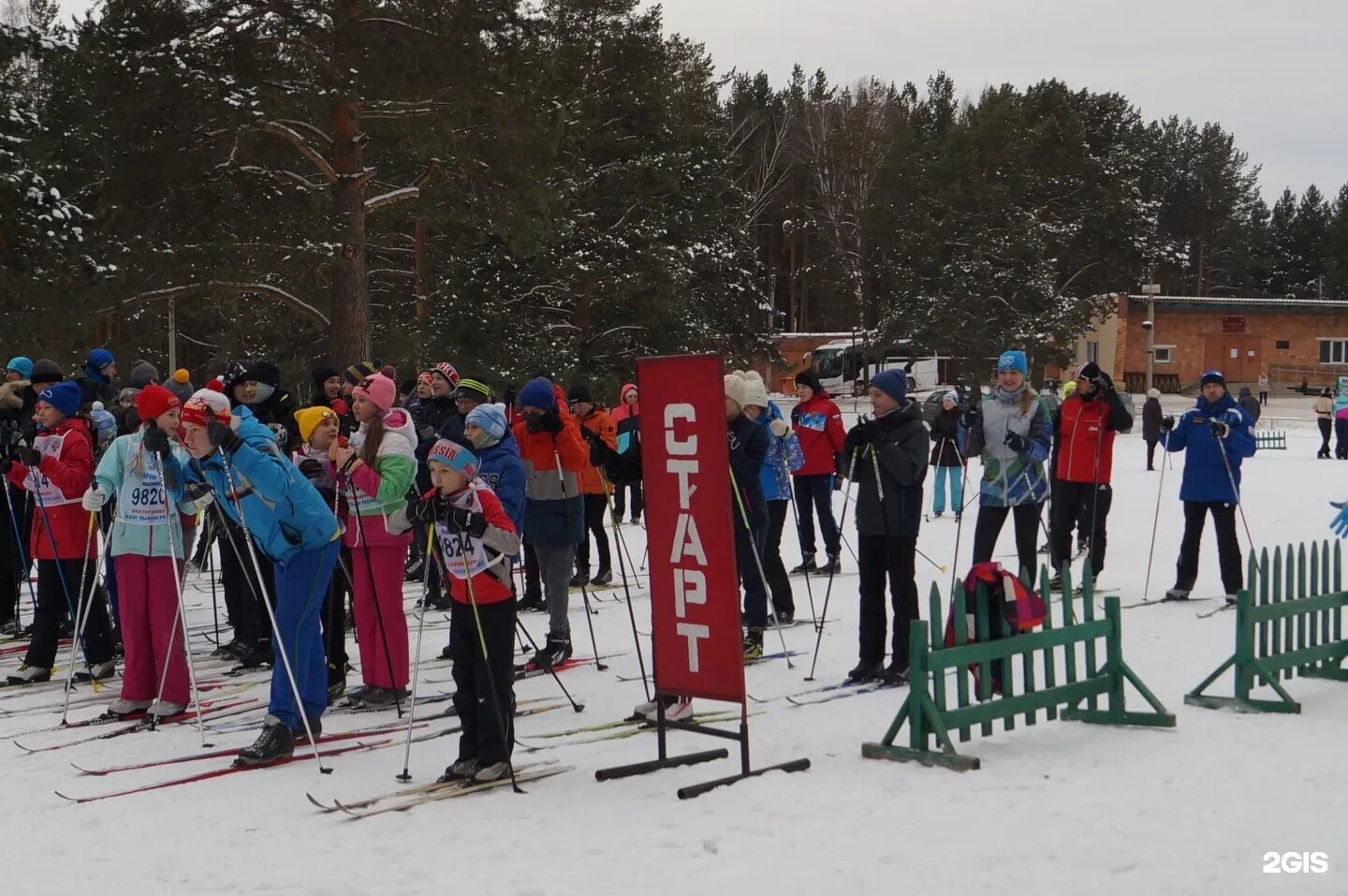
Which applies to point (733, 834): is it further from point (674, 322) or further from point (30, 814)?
point (674, 322)

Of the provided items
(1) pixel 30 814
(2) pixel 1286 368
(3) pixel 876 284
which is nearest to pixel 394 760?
(1) pixel 30 814

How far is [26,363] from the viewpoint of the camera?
10844 millimetres

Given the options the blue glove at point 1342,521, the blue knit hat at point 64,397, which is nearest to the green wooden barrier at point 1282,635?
the blue glove at point 1342,521

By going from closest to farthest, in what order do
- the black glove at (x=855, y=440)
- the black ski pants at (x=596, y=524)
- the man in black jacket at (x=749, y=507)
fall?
the black glove at (x=855, y=440), the man in black jacket at (x=749, y=507), the black ski pants at (x=596, y=524)

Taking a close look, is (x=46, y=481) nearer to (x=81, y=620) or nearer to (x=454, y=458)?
(x=81, y=620)

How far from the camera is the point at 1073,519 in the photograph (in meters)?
11.5

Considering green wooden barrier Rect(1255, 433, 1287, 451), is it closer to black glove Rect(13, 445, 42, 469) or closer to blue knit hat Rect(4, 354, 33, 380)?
blue knit hat Rect(4, 354, 33, 380)

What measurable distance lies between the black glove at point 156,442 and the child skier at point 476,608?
66.9 inches

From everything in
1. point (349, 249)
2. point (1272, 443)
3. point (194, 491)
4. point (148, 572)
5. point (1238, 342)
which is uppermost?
point (349, 249)

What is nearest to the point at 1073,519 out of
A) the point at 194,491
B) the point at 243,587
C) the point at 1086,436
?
the point at 1086,436

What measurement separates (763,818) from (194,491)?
136 inches

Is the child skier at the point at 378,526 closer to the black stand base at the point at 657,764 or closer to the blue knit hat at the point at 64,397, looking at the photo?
the black stand base at the point at 657,764

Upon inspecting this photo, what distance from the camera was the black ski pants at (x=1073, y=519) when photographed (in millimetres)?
11461

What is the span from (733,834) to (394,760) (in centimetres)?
198
